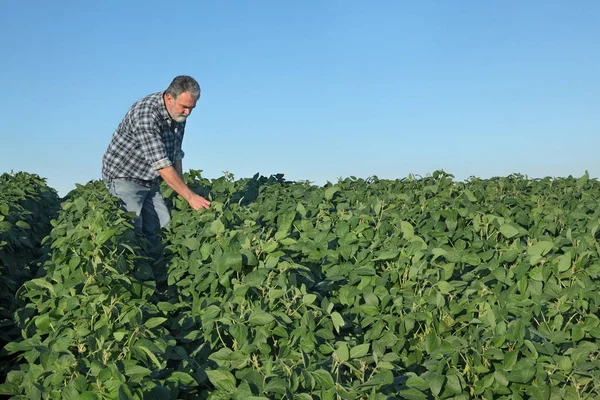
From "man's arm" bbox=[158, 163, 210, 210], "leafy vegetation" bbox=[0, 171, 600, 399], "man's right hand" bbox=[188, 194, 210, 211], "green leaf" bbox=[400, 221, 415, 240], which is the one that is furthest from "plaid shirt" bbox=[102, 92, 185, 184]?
"green leaf" bbox=[400, 221, 415, 240]

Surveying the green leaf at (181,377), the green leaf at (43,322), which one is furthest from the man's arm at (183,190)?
the green leaf at (181,377)

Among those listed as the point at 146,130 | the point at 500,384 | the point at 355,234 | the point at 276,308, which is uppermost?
the point at 146,130

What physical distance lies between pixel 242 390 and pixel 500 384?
51.7 inches

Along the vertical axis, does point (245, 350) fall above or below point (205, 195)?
below

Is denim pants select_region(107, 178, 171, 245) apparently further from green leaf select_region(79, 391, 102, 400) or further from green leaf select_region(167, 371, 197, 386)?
green leaf select_region(79, 391, 102, 400)

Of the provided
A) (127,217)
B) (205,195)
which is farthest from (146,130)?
(205,195)

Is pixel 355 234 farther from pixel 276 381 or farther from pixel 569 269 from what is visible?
pixel 276 381

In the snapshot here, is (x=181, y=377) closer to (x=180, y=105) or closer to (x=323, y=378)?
(x=323, y=378)

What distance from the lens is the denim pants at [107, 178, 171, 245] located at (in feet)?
22.6

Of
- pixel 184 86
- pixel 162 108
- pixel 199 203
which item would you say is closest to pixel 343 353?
pixel 199 203

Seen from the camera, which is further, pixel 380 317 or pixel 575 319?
pixel 575 319

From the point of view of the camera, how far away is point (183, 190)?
6.12m

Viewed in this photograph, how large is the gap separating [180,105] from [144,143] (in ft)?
1.68

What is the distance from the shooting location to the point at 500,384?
3.21m
